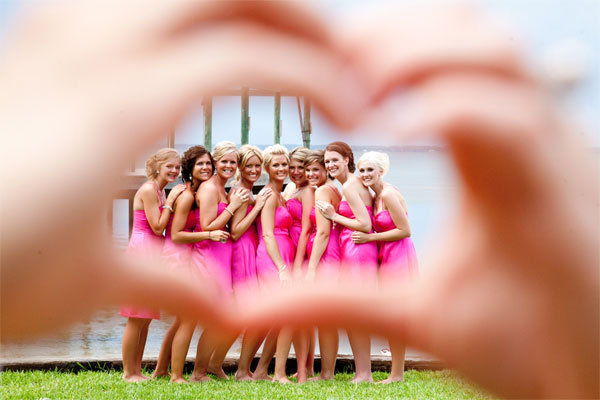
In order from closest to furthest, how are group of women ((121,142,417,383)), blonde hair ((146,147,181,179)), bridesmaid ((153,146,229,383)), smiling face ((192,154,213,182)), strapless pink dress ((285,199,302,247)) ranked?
blonde hair ((146,147,181,179))
group of women ((121,142,417,383))
bridesmaid ((153,146,229,383))
smiling face ((192,154,213,182))
strapless pink dress ((285,199,302,247))

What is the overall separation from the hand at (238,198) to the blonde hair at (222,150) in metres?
0.47

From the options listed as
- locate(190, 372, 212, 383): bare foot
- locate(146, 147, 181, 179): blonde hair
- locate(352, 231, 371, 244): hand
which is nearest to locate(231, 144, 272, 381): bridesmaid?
locate(190, 372, 212, 383): bare foot

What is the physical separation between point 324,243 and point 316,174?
5.52 ft

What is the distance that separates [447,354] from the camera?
0.90 meters

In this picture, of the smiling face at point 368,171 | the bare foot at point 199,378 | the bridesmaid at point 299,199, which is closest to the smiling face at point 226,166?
the bridesmaid at point 299,199

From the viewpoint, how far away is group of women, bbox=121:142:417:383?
4.06 feet

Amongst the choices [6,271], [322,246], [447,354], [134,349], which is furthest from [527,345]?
[134,349]

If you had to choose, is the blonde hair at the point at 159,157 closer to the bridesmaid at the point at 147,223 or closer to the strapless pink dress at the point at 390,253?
→ the bridesmaid at the point at 147,223

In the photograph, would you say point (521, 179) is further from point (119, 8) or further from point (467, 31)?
point (119, 8)

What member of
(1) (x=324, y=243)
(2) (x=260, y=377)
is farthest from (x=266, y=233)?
(2) (x=260, y=377)

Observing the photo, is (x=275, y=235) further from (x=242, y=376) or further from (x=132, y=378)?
(x=132, y=378)

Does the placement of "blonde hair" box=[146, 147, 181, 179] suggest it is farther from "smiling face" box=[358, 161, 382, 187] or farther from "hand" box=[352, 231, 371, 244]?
"smiling face" box=[358, 161, 382, 187]

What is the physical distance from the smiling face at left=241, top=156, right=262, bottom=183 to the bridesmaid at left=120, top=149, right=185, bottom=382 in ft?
0.97

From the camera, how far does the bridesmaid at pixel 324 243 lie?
1.20 m
